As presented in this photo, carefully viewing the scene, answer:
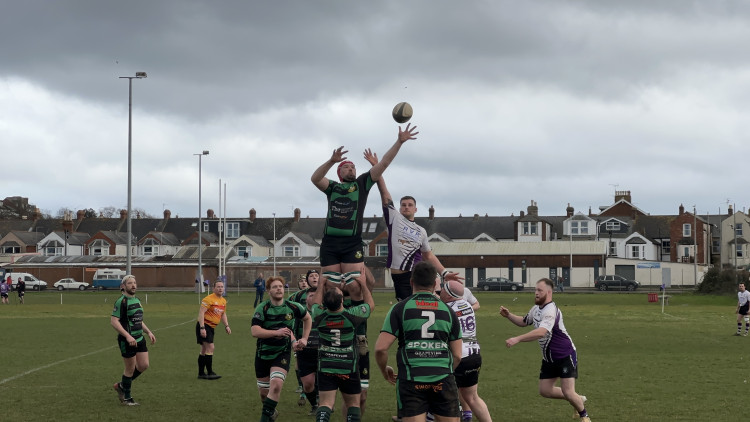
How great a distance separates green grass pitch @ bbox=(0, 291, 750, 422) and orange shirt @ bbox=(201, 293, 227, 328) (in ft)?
4.23

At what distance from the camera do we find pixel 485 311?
166 ft

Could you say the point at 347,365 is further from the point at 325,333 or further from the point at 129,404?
the point at 129,404

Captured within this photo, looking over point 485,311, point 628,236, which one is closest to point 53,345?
point 485,311

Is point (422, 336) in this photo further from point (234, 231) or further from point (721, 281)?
point (234, 231)

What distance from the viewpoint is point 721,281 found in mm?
72500

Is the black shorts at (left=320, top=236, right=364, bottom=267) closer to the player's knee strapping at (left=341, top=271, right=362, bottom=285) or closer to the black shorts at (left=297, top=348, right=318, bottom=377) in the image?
the player's knee strapping at (left=341, top=271, right=362, bottom=285)

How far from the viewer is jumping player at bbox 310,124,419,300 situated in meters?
11.3

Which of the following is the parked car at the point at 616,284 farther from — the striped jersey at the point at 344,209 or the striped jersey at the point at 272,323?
the striped jersey at the point at 344,209

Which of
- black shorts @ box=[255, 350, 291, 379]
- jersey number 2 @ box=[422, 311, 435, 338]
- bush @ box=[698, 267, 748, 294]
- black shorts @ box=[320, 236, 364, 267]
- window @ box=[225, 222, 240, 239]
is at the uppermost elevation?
window @ box=[225, 222, 240, 239]

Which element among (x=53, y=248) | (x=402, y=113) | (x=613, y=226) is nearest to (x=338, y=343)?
(x=402, y=113)

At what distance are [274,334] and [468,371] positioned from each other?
2.85m

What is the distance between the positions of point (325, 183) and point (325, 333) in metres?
2.08

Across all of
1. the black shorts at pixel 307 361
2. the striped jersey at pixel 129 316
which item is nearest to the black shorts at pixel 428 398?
the black shorts at pixel 307 361

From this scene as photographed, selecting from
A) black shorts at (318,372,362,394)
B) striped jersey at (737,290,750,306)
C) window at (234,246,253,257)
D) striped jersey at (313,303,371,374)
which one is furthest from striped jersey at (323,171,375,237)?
window at (234,246,253,257)
